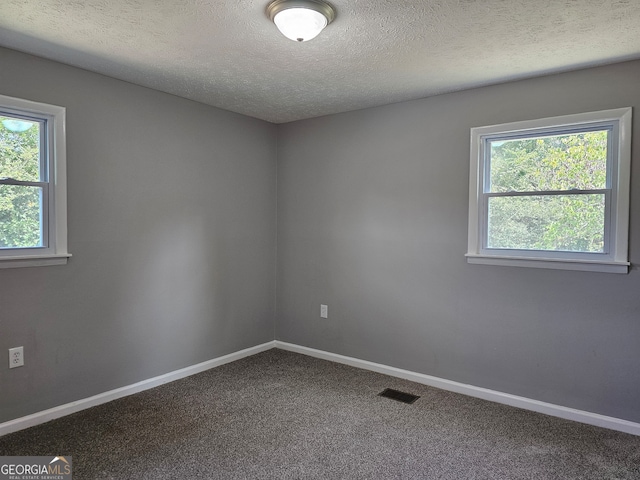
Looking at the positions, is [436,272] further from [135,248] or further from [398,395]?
[135,248]

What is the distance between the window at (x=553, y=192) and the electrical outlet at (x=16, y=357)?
3085 millimetres

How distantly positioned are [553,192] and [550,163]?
0.21 meters

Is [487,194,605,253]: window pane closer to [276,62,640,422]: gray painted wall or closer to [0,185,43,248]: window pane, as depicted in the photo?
[276,62,640,422]: gray painted wall

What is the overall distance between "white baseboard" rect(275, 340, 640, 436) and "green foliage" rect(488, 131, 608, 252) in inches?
42.6

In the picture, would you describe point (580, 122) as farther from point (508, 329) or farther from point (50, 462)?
point (50, 462)

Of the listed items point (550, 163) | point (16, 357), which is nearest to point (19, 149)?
point (16, 357)

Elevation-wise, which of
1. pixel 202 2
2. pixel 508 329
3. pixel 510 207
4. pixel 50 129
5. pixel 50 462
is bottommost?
pixel 50 462

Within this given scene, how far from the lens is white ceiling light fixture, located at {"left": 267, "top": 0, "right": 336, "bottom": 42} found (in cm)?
191

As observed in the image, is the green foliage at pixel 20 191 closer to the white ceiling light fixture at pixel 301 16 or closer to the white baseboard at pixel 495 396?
the white ceiling light fixture at pixel 301 16

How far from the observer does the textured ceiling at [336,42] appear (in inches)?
78.2

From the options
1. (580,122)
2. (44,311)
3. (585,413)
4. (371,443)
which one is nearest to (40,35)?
(44,311)

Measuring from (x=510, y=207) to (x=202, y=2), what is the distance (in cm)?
239

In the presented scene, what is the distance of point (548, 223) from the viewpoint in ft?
9.50

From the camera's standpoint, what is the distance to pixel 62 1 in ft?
6.36
